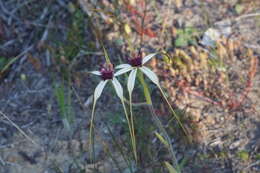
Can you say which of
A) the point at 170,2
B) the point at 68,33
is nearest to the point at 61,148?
the point at 68,33

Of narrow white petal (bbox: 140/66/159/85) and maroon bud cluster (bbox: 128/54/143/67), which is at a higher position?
maroon bud cluster (bbox: 128/54/143/67)

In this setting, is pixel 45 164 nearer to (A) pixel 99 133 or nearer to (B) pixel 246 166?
(A) pixel 99 133

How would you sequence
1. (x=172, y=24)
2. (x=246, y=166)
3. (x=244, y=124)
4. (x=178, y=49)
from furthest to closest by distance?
1. (x=172, y=24)
2. (x=178, y=49)
3. (x=244, y=124)
4. (x=246, y=166)

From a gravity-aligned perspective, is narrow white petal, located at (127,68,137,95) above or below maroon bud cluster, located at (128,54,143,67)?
below

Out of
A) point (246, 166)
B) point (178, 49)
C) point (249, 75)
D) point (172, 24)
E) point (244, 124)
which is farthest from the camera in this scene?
point (172, 24)

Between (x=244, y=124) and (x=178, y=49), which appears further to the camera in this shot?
(x=178, y=49)

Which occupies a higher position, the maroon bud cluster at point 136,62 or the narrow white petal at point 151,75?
the maroon bud cluster at point 136,62

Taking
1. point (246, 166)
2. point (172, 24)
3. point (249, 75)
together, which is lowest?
point (246, 166)

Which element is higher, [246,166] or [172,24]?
[172,24]

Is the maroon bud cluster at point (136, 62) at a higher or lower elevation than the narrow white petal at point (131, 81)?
higher
